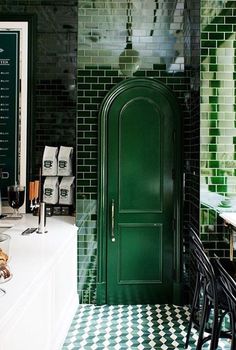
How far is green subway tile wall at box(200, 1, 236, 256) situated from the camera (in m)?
3.79

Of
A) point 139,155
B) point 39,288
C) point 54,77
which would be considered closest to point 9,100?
point 54,77

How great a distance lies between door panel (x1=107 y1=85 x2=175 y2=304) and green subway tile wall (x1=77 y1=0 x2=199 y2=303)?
0.18 meters

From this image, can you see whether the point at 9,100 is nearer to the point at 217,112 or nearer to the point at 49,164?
the point at 49,164

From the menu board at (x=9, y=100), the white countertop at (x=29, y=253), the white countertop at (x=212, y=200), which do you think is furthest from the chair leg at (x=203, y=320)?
the menu board at (x=9, y=100)

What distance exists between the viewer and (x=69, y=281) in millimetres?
3854

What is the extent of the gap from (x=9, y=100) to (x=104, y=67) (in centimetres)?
116

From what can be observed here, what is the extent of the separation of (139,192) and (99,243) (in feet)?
2.27

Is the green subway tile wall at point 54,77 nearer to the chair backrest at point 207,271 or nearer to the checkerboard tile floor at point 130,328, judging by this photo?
the checkerboard tile floor at point 130,328

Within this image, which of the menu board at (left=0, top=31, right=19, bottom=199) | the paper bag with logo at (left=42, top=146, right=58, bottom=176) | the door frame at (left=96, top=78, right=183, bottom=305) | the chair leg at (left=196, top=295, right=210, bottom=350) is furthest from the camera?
the menu board at (left=0, top=31, right=19, bottom=199)

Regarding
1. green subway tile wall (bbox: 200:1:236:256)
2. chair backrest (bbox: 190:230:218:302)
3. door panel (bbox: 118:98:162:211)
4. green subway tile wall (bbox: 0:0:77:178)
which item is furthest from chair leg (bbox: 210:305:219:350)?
green subway tile wall (bbox: 0:0:77:178)

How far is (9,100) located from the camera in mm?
4559

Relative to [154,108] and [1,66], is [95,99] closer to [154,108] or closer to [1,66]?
[154,108]

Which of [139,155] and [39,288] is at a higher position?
[139,155]

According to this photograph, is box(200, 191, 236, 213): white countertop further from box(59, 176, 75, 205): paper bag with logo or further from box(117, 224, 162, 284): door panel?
box(59, 176, 75, 205): paper bag with logo
